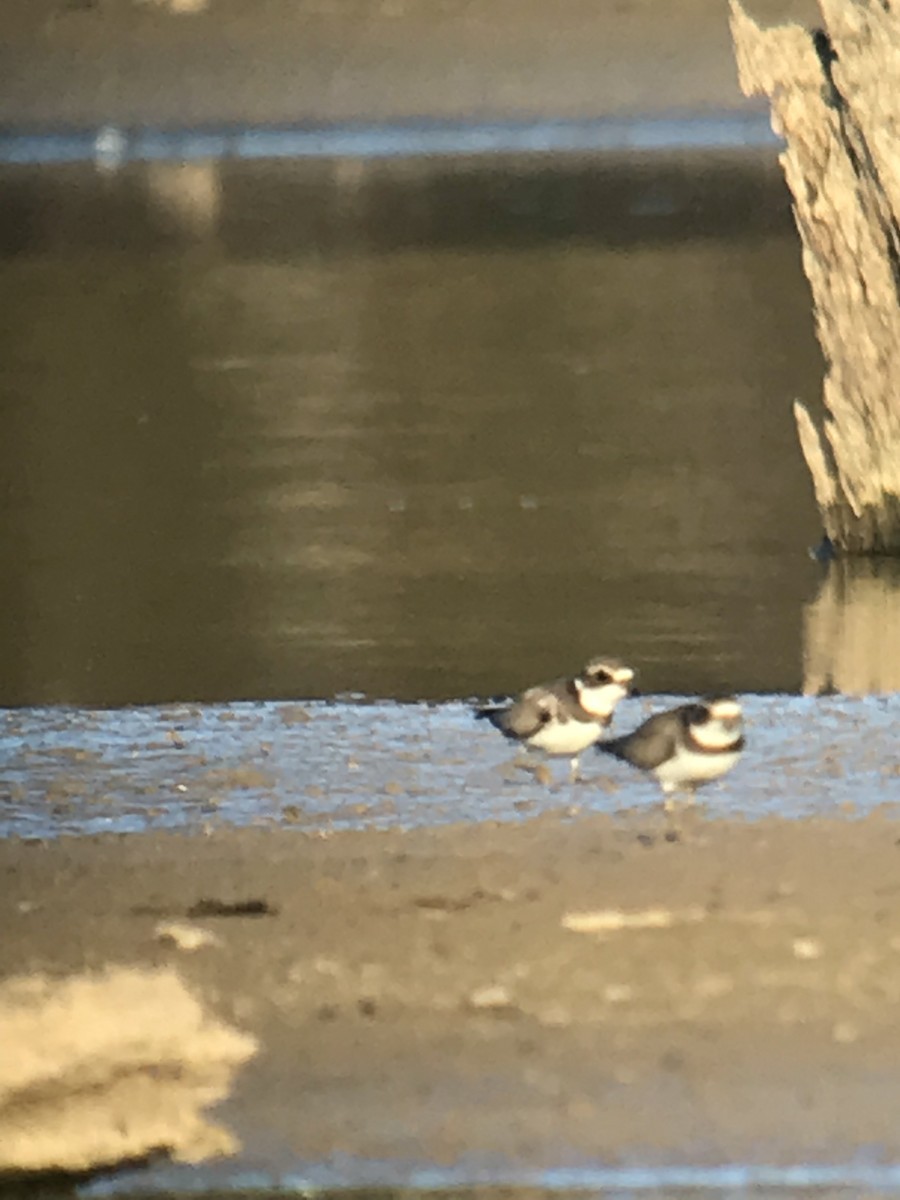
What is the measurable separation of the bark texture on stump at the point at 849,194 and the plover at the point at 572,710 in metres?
1.31

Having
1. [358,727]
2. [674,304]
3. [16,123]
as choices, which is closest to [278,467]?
[358,727]

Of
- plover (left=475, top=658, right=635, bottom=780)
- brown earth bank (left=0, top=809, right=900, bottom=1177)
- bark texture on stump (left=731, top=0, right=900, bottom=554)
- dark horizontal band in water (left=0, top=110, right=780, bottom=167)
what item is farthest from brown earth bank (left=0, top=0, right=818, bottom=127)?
brown earth bank (left=0, top=809, right=900, bottom=1177)

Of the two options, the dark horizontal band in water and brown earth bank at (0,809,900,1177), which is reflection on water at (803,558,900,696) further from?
the dark horizontal band in water

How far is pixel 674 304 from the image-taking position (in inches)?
223

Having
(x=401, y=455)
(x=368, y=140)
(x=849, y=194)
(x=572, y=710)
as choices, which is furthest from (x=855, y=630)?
(x=368, y=140)

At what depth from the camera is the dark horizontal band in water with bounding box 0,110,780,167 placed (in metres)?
9.09

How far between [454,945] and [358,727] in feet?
2.09

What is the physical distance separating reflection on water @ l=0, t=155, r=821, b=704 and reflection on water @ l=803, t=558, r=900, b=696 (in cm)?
5

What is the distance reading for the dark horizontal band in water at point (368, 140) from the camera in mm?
9086

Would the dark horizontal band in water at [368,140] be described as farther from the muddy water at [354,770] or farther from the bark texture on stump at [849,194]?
the muddy water at [354,770]

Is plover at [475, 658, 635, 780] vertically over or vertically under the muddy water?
over

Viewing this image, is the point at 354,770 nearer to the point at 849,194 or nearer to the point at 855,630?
the point at 855,630

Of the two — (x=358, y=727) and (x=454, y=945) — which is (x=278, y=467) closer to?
(x=358, y=727)

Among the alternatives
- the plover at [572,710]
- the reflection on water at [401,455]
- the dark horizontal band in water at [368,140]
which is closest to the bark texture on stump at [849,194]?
the reflection on water at [401,455]
